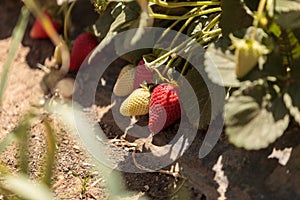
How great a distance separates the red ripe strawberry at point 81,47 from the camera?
6.06 ft

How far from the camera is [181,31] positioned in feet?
5.16

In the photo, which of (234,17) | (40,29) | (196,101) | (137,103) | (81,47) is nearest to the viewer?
(234,17)

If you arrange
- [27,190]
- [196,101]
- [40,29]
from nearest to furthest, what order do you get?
[27,190], [196,101], [40,29]

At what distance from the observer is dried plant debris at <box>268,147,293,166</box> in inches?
55.3

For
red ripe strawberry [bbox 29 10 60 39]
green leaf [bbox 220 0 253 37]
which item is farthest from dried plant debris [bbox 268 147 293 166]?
red ripe strawberry [bbox 29 10 60 39]

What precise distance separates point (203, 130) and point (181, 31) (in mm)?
218

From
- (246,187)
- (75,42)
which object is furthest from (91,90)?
(246,187)

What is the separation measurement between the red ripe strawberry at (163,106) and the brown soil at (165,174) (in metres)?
0.04

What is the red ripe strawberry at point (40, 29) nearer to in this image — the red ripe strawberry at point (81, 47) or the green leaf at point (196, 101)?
the red ripe strawberry at point (81, 47)

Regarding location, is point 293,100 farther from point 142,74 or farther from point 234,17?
point 142,74

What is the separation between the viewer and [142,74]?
5.39 ft

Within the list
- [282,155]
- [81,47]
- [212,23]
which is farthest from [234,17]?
[81,47]

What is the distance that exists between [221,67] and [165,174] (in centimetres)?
36

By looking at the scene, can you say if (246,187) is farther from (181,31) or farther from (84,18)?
(84,18)
